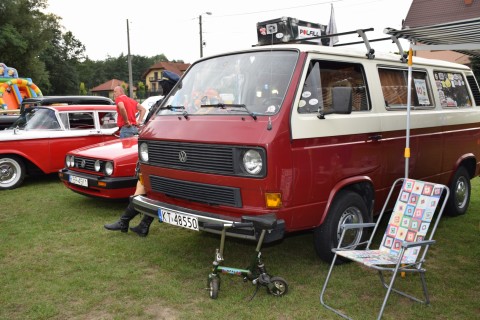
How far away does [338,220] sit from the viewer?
444 cm

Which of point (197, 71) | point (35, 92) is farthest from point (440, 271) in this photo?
point (35, 92)

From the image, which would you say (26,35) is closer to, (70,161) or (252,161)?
(70,161)

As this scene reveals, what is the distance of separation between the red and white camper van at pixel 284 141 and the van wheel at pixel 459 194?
1125mm

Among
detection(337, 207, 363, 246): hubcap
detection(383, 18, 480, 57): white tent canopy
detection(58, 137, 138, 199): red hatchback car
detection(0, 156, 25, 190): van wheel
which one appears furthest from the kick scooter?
detection(0, 156, 25, 190): van wheel

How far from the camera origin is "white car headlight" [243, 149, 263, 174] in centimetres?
385

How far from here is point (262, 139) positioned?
3.81 metres

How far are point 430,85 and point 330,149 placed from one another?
2.47 m

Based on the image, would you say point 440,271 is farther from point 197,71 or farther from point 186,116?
point 197,71

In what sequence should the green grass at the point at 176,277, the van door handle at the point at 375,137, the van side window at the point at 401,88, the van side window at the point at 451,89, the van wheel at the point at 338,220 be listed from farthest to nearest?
the van side window at the point at 451,89 < the van side window at the point at 401,88 < the van door handle at the point at 375,137 < the van wheel at the point at 338,220 < the green grass at the point at 176,277

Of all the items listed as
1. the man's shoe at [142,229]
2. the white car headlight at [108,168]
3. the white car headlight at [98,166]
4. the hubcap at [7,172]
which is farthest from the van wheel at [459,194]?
the hubcap at [7,172]

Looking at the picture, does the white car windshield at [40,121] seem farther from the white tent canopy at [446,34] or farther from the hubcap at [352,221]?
the white tent canopy at [446,34]

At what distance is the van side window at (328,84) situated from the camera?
423cm

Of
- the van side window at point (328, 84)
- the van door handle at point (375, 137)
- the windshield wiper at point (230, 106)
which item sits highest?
the van side window at point (328, 84)

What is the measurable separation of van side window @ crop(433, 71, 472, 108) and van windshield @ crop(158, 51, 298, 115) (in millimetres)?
2823
